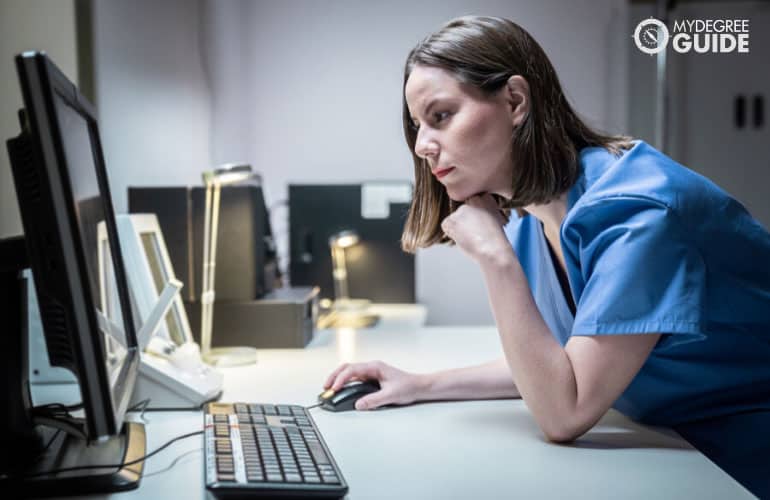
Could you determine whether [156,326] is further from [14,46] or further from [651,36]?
[651,36]

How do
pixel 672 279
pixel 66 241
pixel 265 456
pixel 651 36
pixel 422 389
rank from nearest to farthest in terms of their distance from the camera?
pixel 66 241, pixel 265 456, pixel 672 279, pixel 422 389, pixel 651 36

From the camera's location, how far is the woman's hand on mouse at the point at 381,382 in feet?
3.74

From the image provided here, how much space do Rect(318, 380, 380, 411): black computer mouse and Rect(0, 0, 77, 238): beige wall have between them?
76 cm

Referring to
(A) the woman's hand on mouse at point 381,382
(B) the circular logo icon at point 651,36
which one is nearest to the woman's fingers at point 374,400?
(A) the woman's hand on mouse at point 381,382

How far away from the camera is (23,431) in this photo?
0.88m

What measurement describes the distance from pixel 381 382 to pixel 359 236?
1.49 meters

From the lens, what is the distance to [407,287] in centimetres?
266

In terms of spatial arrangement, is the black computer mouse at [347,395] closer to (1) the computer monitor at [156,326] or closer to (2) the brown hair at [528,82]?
(1) the computer monitor at [156,326]

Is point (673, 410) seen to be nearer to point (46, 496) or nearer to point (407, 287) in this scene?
point (46, 496)

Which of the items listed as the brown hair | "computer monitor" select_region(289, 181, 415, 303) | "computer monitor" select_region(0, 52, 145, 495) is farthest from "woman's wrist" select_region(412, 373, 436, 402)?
"computer monitor" select_region(289, 181, 415, 303)

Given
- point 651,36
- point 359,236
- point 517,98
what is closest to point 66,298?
point 517,98

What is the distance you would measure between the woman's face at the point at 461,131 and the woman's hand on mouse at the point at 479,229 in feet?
0.13

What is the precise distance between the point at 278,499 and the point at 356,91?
111 inches

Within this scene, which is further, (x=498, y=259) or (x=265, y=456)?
(x=498, y=259)
